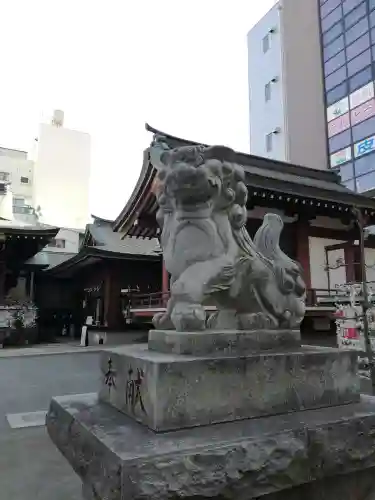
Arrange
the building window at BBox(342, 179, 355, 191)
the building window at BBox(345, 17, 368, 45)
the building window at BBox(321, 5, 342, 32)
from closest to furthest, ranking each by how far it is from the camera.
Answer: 1. the building window at BBox(342, 179, 355, 191)
2. the building window at BBox(345, 17, 368, 45)
3. the building window at BBox(321, 5, 342, 32)

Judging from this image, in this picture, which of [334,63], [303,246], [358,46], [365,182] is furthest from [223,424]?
[334,63]

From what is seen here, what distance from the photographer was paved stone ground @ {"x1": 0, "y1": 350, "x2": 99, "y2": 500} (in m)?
2.71

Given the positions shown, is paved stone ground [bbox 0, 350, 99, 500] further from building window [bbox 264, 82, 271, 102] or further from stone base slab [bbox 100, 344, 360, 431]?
building window [bbox 264, 82, 271, 102]

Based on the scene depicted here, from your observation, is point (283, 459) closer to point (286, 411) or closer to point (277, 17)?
point (286, 411)

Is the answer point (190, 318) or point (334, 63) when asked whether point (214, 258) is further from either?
point (334, 63)

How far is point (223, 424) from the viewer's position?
6.89 ft

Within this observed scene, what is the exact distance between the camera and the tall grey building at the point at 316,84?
71.9 ft

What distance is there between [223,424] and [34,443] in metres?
2.54

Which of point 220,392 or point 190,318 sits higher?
point 190,318

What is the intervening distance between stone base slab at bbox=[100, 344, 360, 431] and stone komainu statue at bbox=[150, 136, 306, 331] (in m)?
0.35

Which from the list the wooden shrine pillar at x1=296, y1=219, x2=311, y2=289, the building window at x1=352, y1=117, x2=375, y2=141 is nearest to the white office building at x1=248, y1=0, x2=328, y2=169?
the building window at x1=352, y1=117, x2=375, y2=141

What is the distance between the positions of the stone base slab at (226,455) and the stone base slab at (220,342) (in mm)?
433

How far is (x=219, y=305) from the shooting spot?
9.24ft

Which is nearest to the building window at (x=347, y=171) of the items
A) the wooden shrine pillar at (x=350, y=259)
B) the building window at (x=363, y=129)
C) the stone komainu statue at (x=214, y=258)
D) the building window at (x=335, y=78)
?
the building window at (x=363, y=129)
